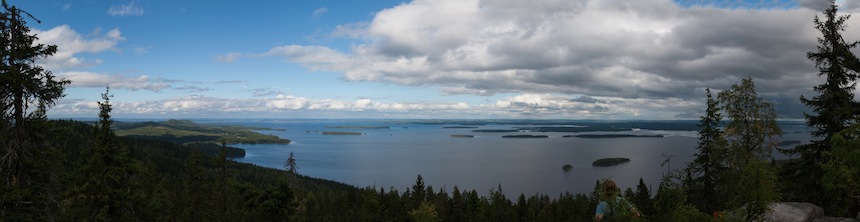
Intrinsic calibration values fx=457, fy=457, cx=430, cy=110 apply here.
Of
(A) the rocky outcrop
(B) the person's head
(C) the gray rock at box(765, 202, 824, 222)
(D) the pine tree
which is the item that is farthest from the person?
(D) the pine tree

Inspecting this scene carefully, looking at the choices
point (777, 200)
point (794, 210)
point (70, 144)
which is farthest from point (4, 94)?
point (70, 144)

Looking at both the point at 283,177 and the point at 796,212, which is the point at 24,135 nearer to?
the point at 283,177

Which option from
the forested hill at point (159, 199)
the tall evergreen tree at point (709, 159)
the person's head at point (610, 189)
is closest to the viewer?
the person's head at point (610, 189)

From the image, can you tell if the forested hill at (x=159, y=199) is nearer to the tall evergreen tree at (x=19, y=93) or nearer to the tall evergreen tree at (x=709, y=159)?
the tall evergreen tree at (x=19, y=93)

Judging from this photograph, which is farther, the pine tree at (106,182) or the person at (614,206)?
the pine tree at (106,182)

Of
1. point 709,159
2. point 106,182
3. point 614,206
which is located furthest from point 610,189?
point 709,159

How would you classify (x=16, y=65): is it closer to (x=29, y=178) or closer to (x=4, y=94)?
(x=4, y=94)

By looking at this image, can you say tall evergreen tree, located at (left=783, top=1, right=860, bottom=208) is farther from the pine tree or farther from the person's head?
the pine tree

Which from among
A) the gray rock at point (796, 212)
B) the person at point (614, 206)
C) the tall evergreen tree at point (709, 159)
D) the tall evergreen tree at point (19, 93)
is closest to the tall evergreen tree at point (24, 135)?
the tall evergreen tree at point (19, 93)
